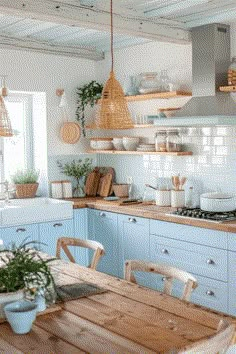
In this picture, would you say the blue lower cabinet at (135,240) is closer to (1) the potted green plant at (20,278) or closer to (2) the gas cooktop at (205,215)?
(2) the gas cooktop at (205,215)

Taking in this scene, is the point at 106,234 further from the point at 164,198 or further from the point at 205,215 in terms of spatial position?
the point at 205,215

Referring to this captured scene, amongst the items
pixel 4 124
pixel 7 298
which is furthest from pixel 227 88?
pixel 7 298

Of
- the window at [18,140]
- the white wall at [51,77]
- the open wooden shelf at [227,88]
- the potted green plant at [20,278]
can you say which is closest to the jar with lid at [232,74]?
the open wooden shelf at [227,88]

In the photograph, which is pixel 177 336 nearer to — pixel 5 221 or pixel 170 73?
pixel 5 221

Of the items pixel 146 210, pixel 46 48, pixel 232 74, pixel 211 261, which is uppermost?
pixel 46 48

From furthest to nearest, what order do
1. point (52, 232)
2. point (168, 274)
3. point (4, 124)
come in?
1. point (52, 232)
2. point (4, 124)
3. point (168, 274)

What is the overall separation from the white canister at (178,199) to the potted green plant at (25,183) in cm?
176

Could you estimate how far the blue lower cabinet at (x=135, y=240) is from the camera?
5.38 m

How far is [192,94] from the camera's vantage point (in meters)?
5.39

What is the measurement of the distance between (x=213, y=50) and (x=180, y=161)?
4.13 ft

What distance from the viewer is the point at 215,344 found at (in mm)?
2020

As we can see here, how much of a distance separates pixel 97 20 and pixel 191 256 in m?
2.17

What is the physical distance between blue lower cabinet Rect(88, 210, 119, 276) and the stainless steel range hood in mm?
1322

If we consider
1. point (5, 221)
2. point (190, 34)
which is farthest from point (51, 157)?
point (190, 34)
